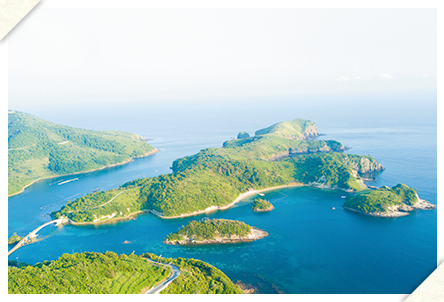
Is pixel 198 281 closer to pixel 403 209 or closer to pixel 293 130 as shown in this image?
pixel 403 209

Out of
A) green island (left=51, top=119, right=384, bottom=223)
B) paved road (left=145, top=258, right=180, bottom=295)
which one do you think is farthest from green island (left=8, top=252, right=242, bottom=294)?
green island (left=51, top=119, right=384, bottom=223)

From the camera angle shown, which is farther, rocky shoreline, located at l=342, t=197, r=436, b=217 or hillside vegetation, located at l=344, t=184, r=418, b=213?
hillside vegetation, located at l=344, t=184, r=418, b=213

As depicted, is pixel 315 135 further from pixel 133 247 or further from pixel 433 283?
pixel 433 283

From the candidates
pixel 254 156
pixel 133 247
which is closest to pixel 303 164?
pixel 254 156

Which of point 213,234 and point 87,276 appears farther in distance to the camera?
point 213,234

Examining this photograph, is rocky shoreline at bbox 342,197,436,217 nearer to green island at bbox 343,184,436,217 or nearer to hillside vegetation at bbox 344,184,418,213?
green island at bbox 343,184,436,217


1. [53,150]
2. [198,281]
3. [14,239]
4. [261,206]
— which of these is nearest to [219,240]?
[261,206]
